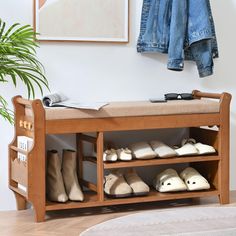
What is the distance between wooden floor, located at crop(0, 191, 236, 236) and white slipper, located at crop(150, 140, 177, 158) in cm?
35

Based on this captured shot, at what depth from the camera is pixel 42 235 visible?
10.3 ft

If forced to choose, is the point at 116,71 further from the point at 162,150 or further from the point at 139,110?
the point at 162,150

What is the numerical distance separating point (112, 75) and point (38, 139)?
83 centimetres

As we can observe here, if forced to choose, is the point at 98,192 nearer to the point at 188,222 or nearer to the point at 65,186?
the point at 65,186

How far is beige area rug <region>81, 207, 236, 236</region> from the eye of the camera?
2596 millimetres

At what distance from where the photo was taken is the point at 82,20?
3807mm

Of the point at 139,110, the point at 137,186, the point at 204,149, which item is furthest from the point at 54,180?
the point at 204,149

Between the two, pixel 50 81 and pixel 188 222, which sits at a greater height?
pixel 50 81

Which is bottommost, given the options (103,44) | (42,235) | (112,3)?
(42,235)

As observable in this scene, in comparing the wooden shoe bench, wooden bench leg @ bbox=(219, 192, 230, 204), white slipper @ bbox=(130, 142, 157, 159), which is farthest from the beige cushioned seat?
wooden bench leg @ bbox=(219, 192, 230, 204)

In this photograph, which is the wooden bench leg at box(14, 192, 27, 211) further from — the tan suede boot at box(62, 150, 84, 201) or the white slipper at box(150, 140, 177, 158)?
the white slipper at box(150, 140, 177, 158)

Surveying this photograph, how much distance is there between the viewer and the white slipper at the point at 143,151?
3.60 meters

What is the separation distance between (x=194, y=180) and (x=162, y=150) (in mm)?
289

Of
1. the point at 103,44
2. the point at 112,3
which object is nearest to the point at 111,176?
the point at 103,44
